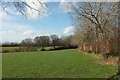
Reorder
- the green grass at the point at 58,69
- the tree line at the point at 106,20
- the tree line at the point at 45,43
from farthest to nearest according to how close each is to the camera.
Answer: the tree line at the point at 45,43, the tree line at the point at 106,20, the green grass at the point at 58,69

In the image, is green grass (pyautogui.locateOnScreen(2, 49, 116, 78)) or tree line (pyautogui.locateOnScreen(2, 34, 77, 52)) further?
tree line (pyautogui.locateOnScreen(2, 34, 77, 52))

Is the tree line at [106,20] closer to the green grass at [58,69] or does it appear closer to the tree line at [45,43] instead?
the green grass at [58,69]

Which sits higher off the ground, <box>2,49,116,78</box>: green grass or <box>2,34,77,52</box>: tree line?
<box>2,34,77,52</box>: tree line

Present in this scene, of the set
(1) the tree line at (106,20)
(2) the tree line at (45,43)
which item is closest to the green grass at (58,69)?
(1) the tree line at (106,20)

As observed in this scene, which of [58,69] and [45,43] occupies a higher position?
[45,43]

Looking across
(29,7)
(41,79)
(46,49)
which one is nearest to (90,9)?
(41,79)

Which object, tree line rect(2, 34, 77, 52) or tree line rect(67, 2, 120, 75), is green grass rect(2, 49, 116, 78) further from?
tree line rect(2, 34, 77, 52)

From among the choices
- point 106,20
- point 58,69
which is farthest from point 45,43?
point 58,69

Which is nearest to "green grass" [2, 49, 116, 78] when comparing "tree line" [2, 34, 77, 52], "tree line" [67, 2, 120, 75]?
"tree line" [67, 2, 120, 75]

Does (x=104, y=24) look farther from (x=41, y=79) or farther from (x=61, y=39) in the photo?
(x=61, y=39)

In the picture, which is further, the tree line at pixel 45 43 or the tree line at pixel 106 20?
the tree line at pixel 45 43

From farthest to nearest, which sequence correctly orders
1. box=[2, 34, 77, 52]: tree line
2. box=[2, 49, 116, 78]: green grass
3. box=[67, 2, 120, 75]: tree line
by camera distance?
box=[2, 34, 77, 52]: tree line < box=[67, 2, 120, 75]: tree line < box=[2, 49, 116, 78]: green grass

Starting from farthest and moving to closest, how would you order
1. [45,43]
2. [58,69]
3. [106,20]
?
[45,43], [106,20], [58,69]

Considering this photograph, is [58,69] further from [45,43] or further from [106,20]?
[45,43]
